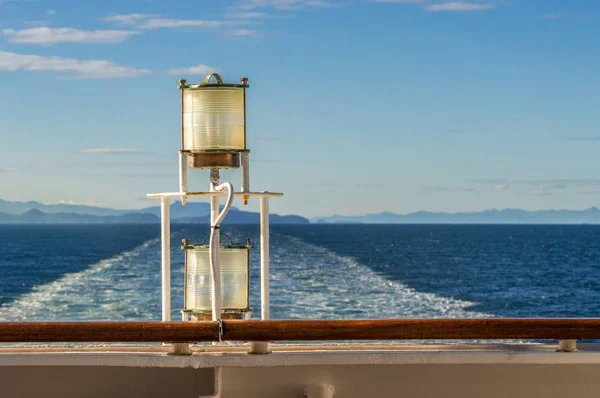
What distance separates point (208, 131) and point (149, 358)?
112 cm

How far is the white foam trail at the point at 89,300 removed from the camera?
2261cm

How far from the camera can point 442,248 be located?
78.6 metres

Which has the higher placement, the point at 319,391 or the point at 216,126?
the point at 216,126

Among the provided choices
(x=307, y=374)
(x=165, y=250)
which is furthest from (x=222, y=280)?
(x=307, y=374)

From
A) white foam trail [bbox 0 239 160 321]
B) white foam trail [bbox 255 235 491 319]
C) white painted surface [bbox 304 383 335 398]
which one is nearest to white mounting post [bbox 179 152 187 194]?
white painted surface [bbox 304 383 335 398]

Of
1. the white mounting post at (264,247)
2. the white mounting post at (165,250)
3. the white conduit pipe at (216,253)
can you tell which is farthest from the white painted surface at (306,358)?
the white mounting post at (264,247)

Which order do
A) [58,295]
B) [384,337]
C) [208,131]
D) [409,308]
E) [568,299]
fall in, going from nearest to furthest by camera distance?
[384,337], [208,131], [409,308], [58,295], [568,299]

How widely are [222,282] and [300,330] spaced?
1.06 metres

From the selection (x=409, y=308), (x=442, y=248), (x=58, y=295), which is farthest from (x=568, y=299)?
(x=442, y=248)

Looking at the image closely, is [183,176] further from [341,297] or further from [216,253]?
[341,297]

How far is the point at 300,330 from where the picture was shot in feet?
9.75

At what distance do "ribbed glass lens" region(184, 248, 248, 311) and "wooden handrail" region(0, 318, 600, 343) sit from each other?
0.92 m

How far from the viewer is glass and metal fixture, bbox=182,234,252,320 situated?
3943mm

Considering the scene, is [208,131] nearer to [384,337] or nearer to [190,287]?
[190,287]
